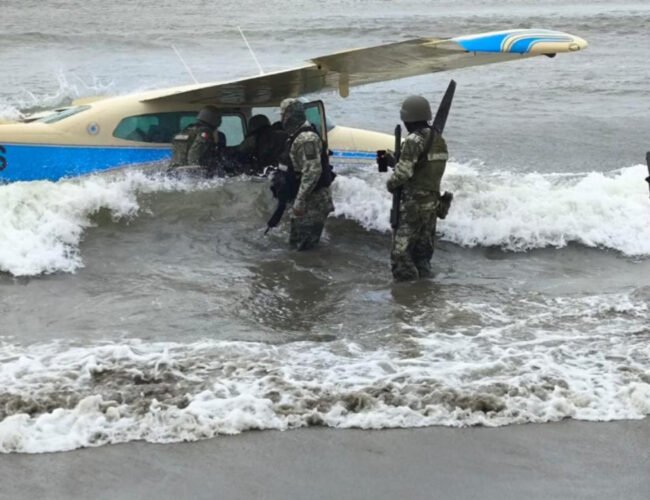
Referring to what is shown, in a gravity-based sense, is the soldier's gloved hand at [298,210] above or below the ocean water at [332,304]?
above

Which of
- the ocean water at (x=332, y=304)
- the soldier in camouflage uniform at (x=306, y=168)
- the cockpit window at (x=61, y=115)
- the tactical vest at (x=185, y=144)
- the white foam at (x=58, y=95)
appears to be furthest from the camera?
the white foam at (x=58, y=95)

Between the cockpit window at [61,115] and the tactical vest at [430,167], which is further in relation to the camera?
the cockpit window at [61,115]

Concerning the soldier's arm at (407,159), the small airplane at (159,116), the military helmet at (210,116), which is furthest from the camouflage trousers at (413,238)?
the military helmet at (210,116)

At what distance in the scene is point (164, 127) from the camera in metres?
11.3

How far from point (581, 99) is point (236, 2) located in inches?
1306

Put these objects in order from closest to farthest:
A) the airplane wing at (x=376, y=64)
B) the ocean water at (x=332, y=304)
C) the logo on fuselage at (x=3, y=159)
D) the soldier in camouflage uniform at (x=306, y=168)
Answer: the ocean water at (x=332, y=304) < the airplane wing at (x=376, y=64) < the soldier in camouflage uniform at (x=306, y=168) < the logo on fuselage at (x=3, y=159)

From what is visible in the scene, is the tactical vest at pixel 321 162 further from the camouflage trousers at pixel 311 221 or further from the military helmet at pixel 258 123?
the military helmet at pixel 258 123

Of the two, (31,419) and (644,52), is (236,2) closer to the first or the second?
(644,52)

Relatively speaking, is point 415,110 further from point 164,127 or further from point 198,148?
point 164,127

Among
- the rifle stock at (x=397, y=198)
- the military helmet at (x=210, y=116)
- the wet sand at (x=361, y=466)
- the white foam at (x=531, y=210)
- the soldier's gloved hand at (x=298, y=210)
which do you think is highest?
the military helmet at (x=210, y=116)

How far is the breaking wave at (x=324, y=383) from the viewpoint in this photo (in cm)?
579

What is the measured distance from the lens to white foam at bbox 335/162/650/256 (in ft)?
35.7

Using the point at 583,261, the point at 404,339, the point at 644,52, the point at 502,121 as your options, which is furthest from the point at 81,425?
the point at 644,52

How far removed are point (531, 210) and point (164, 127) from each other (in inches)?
198
